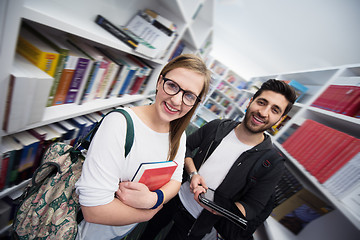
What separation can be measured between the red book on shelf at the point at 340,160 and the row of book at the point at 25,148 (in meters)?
1.80

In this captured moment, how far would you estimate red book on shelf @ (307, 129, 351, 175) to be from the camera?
3.22ft

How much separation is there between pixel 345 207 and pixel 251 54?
5223 mm

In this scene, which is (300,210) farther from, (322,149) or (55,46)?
(55,46)

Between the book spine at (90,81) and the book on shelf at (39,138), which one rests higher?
the book spine at (90,81)

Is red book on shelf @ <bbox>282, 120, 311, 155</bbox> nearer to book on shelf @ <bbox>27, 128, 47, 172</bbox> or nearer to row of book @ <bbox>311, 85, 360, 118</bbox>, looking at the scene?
row of book @ <bbox>311, 85, 360, 118</bbox>

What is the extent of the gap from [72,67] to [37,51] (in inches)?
6.8

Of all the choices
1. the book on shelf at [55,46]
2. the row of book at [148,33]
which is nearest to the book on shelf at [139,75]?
the row of book at [148,33]

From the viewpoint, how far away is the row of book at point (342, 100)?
1104mm

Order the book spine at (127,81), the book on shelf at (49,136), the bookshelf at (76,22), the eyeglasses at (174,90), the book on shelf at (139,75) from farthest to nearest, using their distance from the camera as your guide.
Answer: the book on shelf at (139,75), the book spine at (127,81), the book on shelf at (49,136), the eyeglasses at (174,90), the bookshelf at (76,22)

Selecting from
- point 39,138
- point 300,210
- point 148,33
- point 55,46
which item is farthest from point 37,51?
point 300,210

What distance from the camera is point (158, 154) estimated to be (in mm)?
784

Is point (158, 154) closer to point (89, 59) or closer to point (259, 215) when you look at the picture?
point (89, 59)

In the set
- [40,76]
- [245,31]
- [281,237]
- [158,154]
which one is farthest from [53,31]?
[245,31]

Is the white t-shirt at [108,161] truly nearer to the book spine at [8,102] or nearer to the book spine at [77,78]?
A: the book spine at [8,102]
